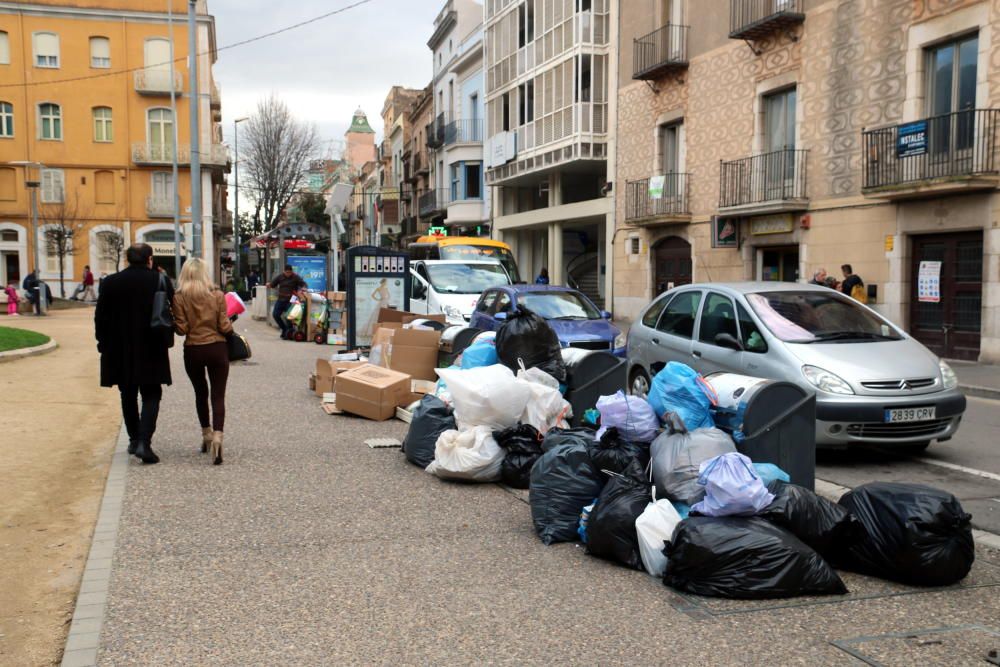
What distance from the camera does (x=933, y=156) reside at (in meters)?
16.7

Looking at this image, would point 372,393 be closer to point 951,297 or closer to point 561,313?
point 561,313

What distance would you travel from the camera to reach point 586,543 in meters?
5.06

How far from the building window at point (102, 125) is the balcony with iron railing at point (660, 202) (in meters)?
32.3

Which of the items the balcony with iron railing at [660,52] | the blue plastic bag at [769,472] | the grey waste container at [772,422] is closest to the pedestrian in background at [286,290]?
the balcony with iron railing at [660,52]

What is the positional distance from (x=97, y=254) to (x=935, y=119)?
42.6 meters

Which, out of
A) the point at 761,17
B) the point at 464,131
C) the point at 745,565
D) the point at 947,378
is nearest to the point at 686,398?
the point at 745,565

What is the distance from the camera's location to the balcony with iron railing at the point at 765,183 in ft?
67.6

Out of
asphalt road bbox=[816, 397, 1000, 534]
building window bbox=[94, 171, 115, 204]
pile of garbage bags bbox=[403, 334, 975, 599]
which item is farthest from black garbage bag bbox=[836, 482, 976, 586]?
building window bbox=[94, 171, 115, 204]

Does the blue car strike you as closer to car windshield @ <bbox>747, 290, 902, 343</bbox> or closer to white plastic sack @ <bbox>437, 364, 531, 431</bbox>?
car windshield @ <bbox>747, 290, 902, 343</bbox>

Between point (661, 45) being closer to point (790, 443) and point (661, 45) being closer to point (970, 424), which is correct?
point (970, 424)

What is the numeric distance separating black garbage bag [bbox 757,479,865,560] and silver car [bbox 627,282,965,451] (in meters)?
2.70

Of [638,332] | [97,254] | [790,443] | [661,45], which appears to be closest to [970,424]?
[638,332]

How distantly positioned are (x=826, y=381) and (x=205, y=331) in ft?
17.4

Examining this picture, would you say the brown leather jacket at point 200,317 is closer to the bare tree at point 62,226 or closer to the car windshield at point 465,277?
the car windshield at point 465,277
